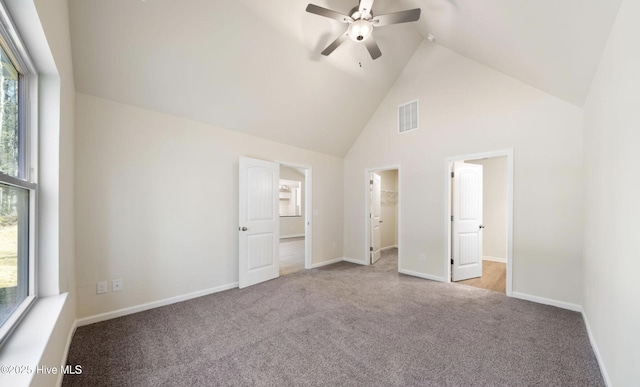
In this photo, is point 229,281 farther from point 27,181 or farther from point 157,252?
point 27,181

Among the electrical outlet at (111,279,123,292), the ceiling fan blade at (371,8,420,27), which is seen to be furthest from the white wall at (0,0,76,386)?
the ceiling fan blade at (371,8,420,27)

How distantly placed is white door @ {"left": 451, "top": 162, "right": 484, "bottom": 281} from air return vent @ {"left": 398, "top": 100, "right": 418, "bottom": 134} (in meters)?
1.00

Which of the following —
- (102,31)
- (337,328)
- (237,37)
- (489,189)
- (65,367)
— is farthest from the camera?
(489,189)

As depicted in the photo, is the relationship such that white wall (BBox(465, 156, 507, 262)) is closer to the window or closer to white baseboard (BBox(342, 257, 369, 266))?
white baseboard (BBox(342, 257, 369, 266))

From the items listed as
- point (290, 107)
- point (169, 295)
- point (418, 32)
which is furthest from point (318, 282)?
point (418, 32)

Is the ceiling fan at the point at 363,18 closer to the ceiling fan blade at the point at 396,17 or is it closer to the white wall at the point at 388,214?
the ceiling fan blade at the point at 396,17

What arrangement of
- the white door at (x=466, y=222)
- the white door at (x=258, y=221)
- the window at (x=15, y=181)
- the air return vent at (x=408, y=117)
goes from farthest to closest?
the air return vent at (x=408, y=117) → the white door at (x=466, y=222) → the white door at (x=258, y=221) → the window at (x=15, y=181)

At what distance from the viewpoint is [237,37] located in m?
2.71

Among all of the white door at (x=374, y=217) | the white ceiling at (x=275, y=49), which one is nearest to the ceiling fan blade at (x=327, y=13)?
the white ceiling at (x=275, y=49)

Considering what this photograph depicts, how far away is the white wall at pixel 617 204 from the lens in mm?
1361

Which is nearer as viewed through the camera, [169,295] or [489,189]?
[169,295]

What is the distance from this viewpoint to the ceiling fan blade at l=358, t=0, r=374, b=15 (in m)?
2.27

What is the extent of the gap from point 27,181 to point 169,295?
6.60 ft

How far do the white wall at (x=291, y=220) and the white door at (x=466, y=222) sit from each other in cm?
591
